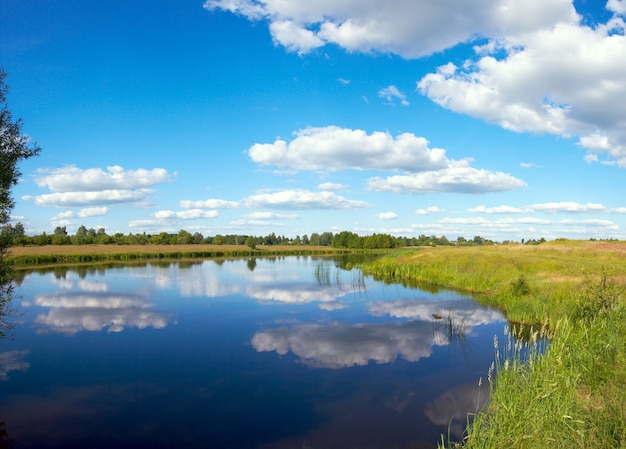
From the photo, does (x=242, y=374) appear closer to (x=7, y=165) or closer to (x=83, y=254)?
(x=7, y=165)

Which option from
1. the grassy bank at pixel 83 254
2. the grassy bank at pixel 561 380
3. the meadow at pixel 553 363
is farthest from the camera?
the grassy bank at pixel 83 254

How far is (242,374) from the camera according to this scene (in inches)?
486

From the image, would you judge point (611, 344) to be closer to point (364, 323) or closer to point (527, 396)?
point (527, 396)

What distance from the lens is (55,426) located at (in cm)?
895

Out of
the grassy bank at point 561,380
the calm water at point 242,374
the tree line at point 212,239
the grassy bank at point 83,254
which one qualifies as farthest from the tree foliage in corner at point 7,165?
the tree line at point 212,239

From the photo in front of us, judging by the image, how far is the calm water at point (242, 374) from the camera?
8727 mm

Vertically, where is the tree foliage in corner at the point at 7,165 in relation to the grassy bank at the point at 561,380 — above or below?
above

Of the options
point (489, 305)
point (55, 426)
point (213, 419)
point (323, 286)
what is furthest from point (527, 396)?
point (323, 286)

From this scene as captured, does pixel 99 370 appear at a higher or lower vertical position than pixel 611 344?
lower

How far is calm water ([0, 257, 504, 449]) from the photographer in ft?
28.6

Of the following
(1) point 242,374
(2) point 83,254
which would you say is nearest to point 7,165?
(1) point 242,374

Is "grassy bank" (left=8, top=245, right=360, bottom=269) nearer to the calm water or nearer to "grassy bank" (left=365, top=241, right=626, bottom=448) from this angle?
the calm water

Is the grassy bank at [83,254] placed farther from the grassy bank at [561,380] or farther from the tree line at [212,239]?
the grassy bank at [561,380]

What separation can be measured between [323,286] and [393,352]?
19.5 meters
